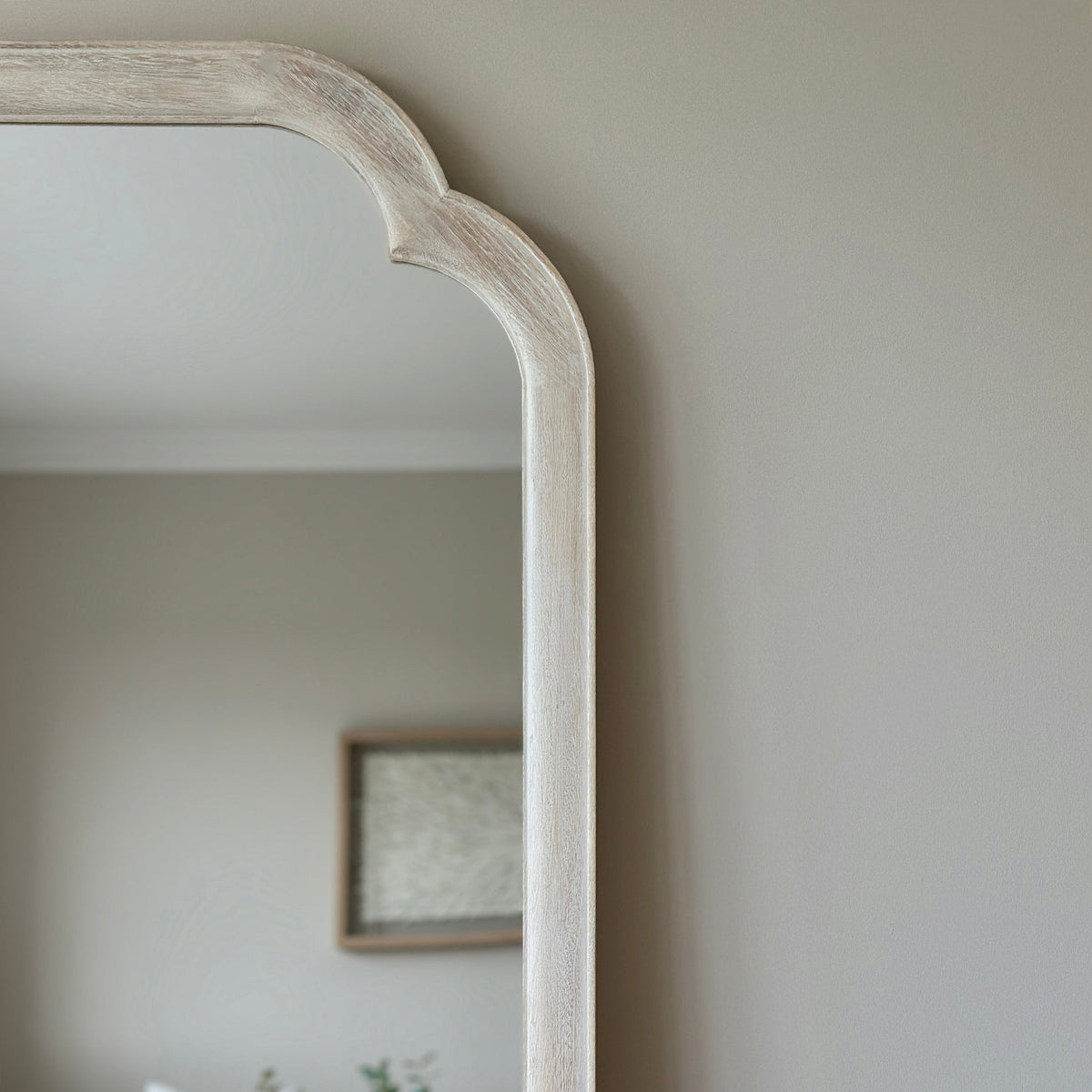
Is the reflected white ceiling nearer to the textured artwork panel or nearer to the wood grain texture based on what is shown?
the wood grain texture

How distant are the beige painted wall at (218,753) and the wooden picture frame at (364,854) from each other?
0.04 ft

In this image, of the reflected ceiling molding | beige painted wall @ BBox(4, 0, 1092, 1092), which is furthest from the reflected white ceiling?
beige painted wall @ BBox(4, 0, 1092, 1092)

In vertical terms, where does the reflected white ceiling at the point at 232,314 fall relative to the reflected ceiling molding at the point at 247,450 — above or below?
above

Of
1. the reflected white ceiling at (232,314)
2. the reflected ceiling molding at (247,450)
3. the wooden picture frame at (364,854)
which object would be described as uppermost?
the reflected white ceiling at (232,314)

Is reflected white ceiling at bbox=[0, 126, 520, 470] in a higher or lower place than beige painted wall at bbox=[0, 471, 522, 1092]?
higher

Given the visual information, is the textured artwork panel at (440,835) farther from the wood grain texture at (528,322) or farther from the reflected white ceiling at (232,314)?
the reflected white ceiling at (232,314)

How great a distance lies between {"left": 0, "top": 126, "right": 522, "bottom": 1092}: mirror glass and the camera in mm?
877

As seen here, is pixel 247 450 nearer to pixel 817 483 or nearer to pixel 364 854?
pixel 364 854

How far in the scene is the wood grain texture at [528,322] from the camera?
35.9 inches

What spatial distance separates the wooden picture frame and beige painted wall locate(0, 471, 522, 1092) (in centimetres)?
1

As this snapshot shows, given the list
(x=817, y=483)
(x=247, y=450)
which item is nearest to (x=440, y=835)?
(x=247, y=450)

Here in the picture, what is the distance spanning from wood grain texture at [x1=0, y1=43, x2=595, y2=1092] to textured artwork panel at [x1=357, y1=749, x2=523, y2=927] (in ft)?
0.07

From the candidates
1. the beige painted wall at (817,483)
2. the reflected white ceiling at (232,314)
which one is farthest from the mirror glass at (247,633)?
the beige painted wall at (817,483)

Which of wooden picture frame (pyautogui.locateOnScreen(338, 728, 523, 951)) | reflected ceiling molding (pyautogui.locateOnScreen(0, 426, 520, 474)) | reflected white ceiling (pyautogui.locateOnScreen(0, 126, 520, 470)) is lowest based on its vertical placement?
wooden picture frame (pyautogui.locateOnScreen(338, 728, 523, 951))
